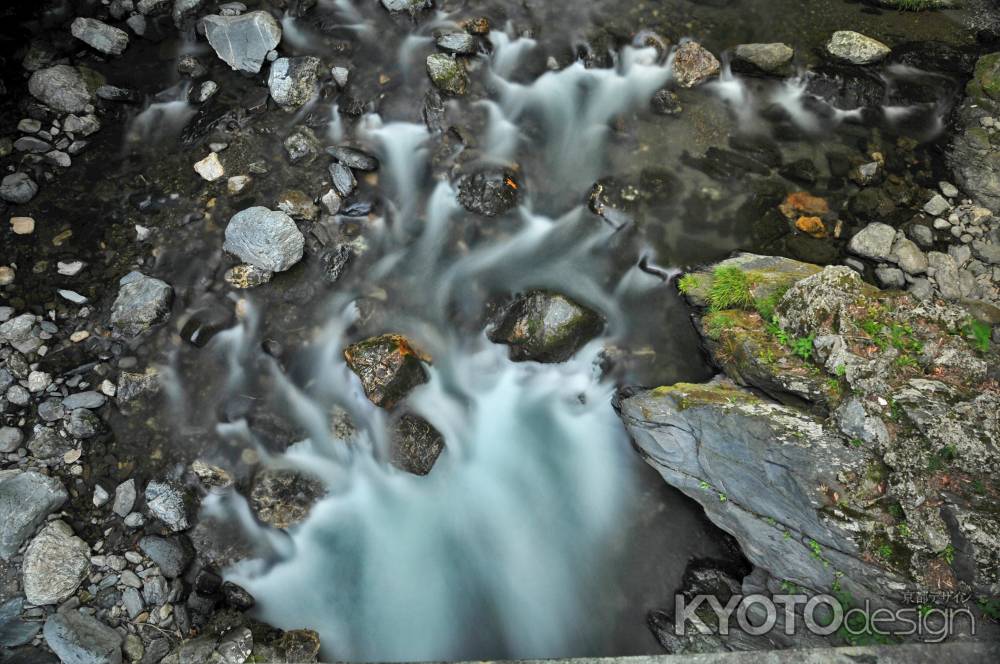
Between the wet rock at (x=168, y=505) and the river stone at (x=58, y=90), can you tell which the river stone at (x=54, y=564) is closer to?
the wet rock at (x=168, y=505)

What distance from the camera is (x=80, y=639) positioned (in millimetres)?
4969

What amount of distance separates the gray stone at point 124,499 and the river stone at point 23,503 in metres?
0.43

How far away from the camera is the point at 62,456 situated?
573 cm

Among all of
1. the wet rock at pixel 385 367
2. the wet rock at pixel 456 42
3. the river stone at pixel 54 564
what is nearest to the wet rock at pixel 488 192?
the wet rock at pixel 456 42

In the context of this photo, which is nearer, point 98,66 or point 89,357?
point 89,357

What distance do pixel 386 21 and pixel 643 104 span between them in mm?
3692

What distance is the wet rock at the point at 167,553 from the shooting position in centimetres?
547

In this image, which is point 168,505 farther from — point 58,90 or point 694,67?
point 694,67

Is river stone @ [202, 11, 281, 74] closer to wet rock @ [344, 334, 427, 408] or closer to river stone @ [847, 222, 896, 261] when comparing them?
wet rock @ [344, 334, 427, 408]

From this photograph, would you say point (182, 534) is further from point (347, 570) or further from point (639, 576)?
point (639, 576)

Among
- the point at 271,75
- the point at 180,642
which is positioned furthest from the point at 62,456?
the point at 271,75

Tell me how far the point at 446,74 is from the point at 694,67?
3.30 meters

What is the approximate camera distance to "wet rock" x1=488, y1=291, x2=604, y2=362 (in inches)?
255

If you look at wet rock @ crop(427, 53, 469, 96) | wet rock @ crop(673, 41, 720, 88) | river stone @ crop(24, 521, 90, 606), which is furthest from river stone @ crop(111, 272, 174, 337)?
wet rock @ crop(673, 41, 720, 88)
